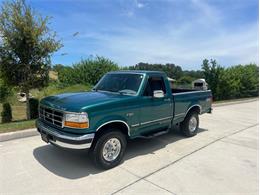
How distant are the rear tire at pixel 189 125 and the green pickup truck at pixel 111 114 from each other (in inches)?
22.4

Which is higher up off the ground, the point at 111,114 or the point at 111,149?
the point at 111,114

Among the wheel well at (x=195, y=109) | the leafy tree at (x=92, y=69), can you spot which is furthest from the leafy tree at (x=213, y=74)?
the wheel well at (x=195, y=109)

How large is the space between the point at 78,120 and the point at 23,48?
6102mm

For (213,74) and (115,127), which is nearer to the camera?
(115,127)

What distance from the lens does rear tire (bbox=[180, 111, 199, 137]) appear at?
6500 millimetres

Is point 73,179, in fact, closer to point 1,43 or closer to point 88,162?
point 88,162

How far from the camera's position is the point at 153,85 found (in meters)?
5.26

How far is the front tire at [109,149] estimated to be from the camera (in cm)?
409

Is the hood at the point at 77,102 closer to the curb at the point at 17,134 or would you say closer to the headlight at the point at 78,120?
the headlight at the point at 78,120

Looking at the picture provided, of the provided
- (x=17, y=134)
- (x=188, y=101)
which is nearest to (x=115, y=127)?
(x=188, y=101)

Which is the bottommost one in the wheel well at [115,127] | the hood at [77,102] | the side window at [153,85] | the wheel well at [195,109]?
the wheel well at [115,127]

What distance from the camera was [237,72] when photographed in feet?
74.7

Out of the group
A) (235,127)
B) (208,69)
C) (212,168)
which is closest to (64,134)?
(212,168)

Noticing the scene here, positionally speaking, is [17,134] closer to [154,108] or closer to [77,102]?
[77,102]
